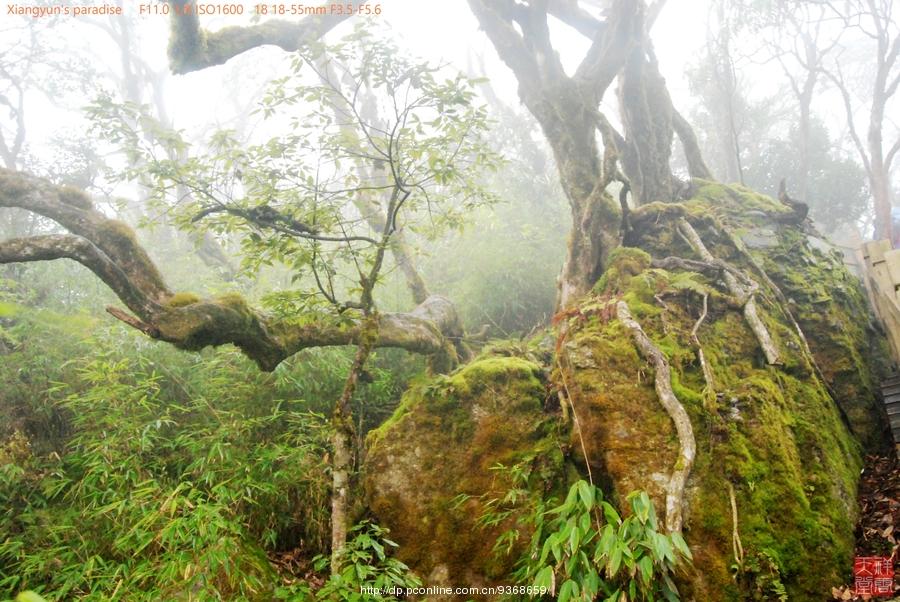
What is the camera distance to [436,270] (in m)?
9.83

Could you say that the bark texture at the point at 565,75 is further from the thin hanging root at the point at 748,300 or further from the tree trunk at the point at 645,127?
the thin hanging root at the point at 748,300

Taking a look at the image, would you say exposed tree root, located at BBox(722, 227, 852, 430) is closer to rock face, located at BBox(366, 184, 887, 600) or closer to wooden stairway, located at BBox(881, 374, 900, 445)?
rock face, located at BBox(366, 184, 887, 600)

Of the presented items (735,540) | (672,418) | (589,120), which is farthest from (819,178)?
(735,540)

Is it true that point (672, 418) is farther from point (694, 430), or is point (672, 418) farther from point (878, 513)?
point (878, 513)

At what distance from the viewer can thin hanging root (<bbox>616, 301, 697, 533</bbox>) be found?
9.97 ft

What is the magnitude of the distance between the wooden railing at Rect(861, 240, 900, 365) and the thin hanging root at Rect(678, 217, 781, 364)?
3.53ft

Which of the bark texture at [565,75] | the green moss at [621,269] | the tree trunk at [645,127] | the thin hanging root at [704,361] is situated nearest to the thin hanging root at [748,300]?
A: the thin hanging root at [704,361]

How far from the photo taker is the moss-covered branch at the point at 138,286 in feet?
10.7

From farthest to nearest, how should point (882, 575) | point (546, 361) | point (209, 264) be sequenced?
point (209, 264)
point (546, 361)
point (882, 575)

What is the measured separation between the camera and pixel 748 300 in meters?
4.79

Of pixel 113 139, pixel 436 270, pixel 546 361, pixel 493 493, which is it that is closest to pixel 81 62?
pixel 436 270

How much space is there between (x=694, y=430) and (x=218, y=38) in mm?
5358

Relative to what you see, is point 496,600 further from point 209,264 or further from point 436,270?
point 209,264

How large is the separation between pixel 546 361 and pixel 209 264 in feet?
25.7
